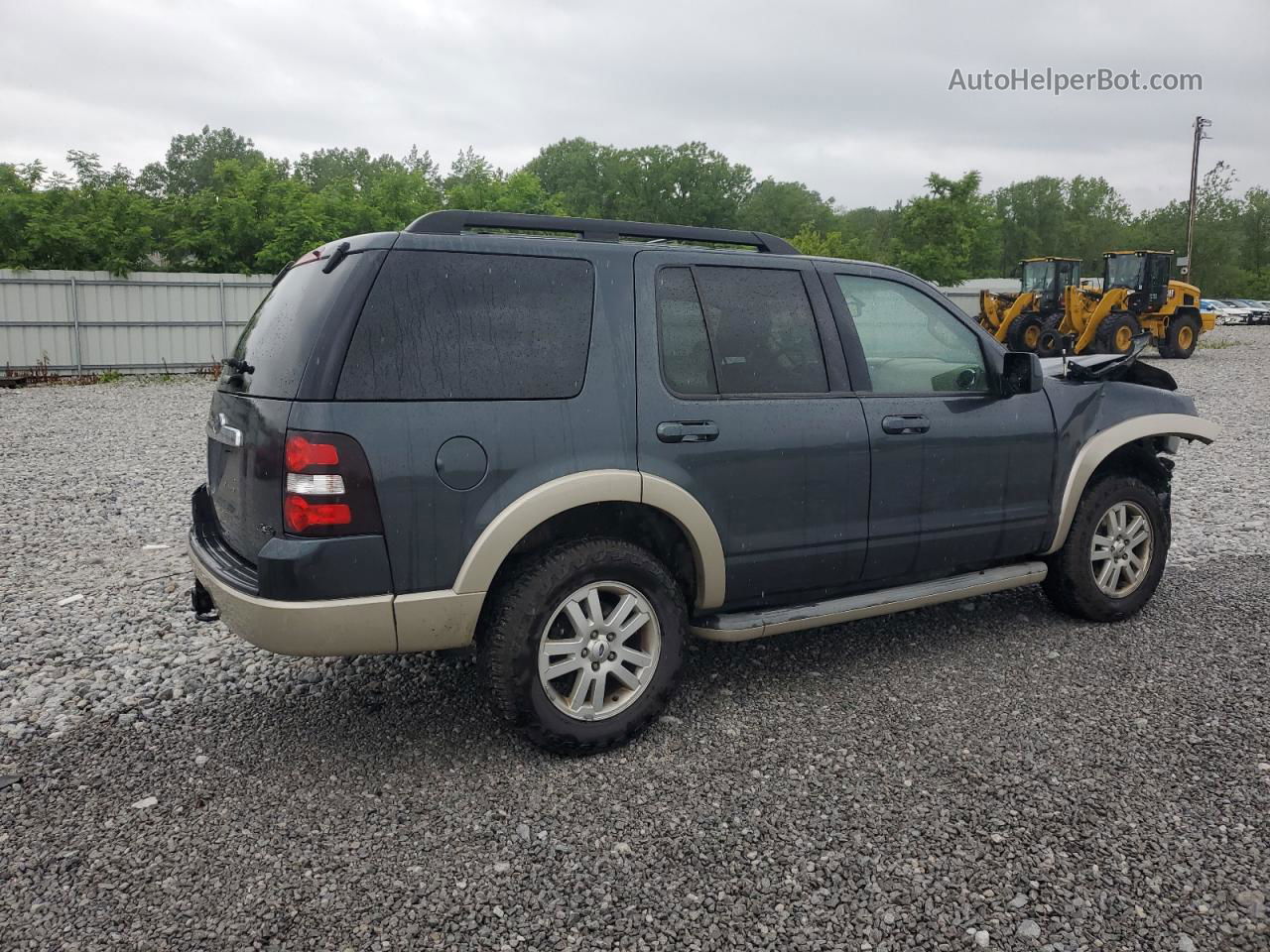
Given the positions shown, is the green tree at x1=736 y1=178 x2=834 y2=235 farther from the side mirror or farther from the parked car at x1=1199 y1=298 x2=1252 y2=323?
the side mirror

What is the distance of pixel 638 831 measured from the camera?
307 cm

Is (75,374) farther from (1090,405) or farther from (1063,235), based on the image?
(1063,235)

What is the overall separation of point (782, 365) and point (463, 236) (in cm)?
134

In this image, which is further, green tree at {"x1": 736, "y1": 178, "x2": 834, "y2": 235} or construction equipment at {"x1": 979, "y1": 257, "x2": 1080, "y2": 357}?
green tree at {"x1": 736, "y1": 178, "x2": 834, "y2": 235}

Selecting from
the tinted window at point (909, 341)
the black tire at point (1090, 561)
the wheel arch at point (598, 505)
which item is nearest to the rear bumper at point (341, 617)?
the wheel arch at point (598, 505)

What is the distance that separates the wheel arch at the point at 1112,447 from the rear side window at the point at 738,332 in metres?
1.47

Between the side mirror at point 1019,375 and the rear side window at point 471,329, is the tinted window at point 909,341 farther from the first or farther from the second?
the rear side window at point 471,329

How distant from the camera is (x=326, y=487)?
120 inches

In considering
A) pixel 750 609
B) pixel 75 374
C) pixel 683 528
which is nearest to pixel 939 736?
pixel 750 609

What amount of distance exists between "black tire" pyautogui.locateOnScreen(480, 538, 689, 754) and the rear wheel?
19750mm

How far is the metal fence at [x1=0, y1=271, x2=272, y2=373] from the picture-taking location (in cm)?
1956

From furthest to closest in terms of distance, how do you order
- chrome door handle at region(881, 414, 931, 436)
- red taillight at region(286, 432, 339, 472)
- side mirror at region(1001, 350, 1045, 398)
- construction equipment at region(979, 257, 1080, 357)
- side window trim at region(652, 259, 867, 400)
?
construction equipment at region(979, 257, 1080, 357)
side mirror at region(1001, 350, 1045, 398)
chrome door handle at region(881, 414, 931, 436)
side window trim at region(652, 259, 867, 400)
red taillight at region(286, 432, 339, 472)

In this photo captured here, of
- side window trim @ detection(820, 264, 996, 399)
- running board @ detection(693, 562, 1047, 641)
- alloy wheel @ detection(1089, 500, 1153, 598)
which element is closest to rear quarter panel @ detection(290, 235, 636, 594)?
running board @ detection(693, 562, 1047, 641)

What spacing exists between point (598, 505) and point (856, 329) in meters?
1.41
